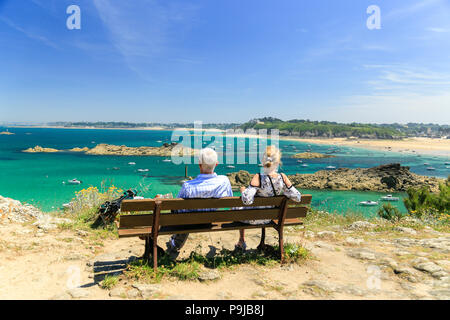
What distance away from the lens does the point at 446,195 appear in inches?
417

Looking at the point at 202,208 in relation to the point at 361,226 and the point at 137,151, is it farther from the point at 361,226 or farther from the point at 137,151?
the point at 137,151

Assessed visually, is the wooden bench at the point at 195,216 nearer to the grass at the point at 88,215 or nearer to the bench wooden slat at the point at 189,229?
the bench wooden slat at the point at 189,229

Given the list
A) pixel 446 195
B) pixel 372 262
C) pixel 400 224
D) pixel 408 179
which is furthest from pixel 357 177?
pixel 372 262

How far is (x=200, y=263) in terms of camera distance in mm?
4445

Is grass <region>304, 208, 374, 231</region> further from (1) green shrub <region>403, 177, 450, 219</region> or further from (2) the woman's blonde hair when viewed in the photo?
(2) the woman's blonde hair

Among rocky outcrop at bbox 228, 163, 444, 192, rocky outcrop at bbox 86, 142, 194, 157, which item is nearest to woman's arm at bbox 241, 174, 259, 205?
rocky outcrop at bbox 228, 163, 444, 192

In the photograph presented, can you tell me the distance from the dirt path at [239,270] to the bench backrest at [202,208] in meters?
0.83

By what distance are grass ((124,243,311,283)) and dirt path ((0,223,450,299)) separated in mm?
118

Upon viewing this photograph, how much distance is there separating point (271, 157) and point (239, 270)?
6.24 ft

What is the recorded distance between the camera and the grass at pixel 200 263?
3.94 m

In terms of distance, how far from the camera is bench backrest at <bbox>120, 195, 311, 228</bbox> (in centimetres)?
382

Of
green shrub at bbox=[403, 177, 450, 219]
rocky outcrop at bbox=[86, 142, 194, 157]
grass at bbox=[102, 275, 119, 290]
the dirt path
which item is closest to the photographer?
the dirt path

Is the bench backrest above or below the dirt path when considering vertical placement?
above
